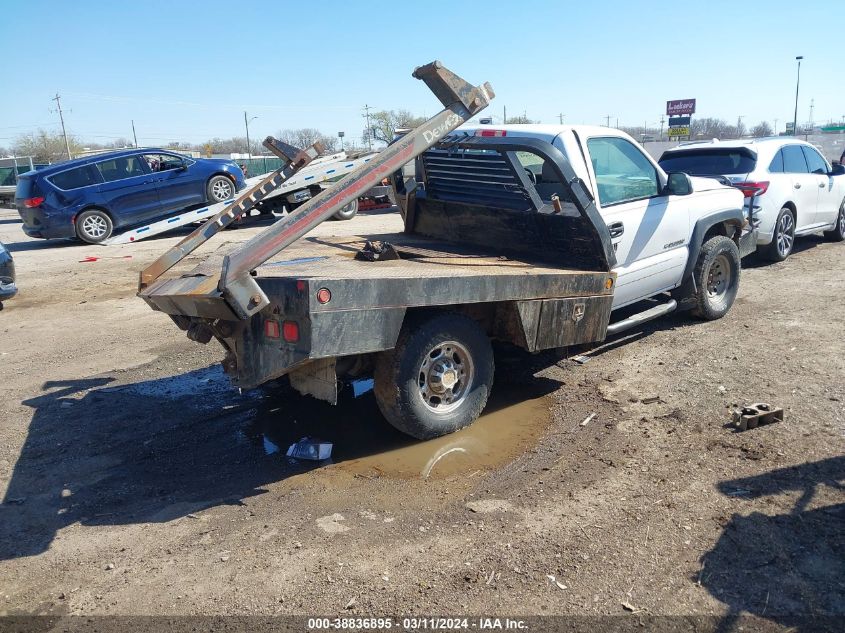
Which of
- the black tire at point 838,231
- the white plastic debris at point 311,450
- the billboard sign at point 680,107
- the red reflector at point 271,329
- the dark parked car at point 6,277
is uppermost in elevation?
the billboard sign at point 680,107

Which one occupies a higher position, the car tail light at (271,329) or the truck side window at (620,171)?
the truck side window at (620,171)

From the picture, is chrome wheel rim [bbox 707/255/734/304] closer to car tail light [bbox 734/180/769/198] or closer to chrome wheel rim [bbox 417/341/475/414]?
car tail light [bbox 734/180/769/198]

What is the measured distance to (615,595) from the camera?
306 centimetres

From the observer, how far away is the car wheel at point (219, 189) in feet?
54.4

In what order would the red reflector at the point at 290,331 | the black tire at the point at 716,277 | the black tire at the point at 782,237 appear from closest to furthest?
1. the red reflector at the point at 290,331
2. the black tire at the point at 716,277
3. the black tire at the point at 782,237

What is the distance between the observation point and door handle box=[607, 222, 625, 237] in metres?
5.57

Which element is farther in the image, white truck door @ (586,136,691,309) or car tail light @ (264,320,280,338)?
white truck door @ (586,136,691,309)

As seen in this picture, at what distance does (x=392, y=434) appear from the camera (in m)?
4.91

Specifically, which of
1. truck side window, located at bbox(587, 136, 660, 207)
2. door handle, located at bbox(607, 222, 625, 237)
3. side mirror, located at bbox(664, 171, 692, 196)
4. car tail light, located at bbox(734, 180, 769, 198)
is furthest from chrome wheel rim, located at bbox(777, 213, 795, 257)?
door handle, located at bbox(607, 222, 625, 237)

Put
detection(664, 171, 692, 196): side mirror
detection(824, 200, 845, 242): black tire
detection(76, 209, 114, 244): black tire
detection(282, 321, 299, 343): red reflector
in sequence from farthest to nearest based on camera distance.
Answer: detection(76, 209, 114, 244): black tire
detection(824, 200, 845, 242): black tire
detection(664, 171, 692, 196): side mirror
detection(282, 321, 299, 343): red reflector

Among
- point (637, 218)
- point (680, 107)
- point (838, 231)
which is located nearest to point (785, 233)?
point (838, 231)

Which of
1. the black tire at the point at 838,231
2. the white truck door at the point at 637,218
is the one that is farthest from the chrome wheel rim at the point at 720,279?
the black tire at the point at 838,231

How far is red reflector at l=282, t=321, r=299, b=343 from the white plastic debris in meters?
1.09

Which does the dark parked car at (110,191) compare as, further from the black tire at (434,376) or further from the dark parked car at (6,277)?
the black tire at (434,376)
